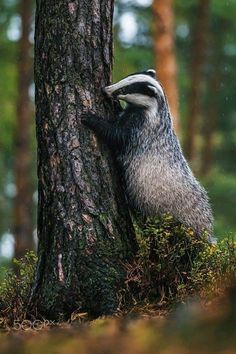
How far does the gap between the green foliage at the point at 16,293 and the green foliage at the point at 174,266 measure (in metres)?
0.85

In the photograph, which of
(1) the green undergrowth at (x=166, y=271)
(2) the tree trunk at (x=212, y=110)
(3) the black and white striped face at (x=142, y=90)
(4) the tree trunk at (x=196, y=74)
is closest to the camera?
(1) the green undergrowth at (x=166, y=271)

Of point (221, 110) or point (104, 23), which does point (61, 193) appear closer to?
point (104, 23)

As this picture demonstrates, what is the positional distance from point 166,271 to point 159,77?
8.93 m

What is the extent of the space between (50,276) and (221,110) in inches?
831

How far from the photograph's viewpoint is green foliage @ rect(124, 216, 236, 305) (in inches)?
230

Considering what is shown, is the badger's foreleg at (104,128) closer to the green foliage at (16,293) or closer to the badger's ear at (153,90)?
the badger's ear at (153,90)

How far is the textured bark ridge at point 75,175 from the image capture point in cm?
586

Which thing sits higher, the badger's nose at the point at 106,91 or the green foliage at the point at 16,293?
the badger's nose at the point at 106,91

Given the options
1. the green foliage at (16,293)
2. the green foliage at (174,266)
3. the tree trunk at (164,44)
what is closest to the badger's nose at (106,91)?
the green foliage at (174,266)

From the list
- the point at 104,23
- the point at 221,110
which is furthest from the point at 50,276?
the point at 221,110

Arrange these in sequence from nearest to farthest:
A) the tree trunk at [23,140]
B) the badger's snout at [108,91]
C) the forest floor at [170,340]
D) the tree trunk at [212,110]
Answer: the forest floor at [170,340], the badger's snout at [108,91], the tree trunk at [23,140], the tree trunk at [212,110]

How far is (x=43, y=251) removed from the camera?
19.9 feet

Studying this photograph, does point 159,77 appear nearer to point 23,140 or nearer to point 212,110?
point 23,140

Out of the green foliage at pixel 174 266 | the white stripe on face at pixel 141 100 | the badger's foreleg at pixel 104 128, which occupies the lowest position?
the green foliage at pixel 174 266
